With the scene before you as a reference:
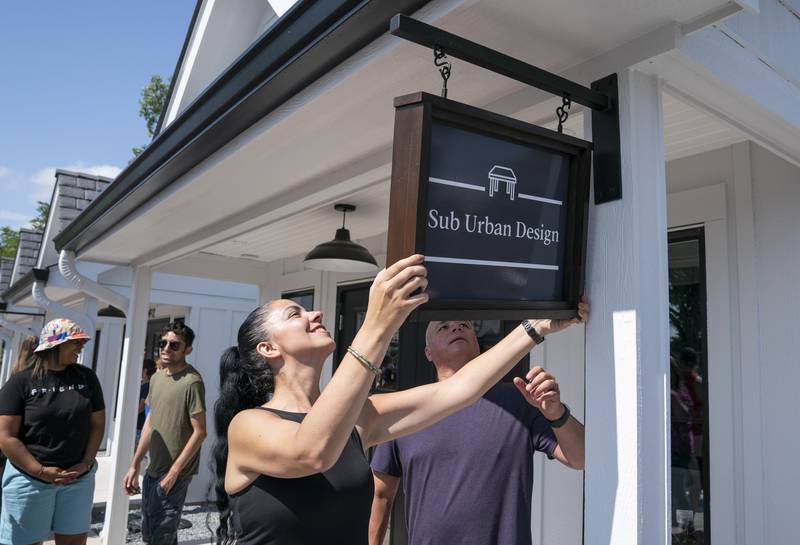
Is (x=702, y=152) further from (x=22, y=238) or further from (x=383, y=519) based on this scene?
(x=22, y=238)

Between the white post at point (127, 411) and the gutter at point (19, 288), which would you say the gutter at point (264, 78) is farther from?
the gutter at point (19, 288)

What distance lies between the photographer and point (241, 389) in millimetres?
1827

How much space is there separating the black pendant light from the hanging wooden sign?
2304 millimetres

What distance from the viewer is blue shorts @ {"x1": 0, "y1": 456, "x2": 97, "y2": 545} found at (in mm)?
3383

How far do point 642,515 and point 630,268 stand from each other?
1.76 ft

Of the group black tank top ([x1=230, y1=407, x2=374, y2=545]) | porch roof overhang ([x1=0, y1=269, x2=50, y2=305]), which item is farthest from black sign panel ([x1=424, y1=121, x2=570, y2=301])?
porch roof overhang ([x1=0, y1=269, x2=50, y2=305])

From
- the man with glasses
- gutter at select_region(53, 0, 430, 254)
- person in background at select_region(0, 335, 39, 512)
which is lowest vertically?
the man with glasses

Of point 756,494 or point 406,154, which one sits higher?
point 406,154

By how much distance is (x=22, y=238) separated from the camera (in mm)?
12383

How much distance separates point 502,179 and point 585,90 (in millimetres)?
344

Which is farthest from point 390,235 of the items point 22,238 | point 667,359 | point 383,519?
point 22,238

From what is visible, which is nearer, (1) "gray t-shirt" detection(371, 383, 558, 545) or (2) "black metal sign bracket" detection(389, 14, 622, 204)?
(2) "black metal sign bracket" detection(389, 14, 622, 204)

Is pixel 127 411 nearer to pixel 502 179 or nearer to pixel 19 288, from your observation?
pixel 502 179

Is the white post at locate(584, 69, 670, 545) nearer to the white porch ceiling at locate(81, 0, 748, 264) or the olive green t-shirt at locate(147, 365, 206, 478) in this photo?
the white porch ceiling at locate(81, 0, 748, 264)
